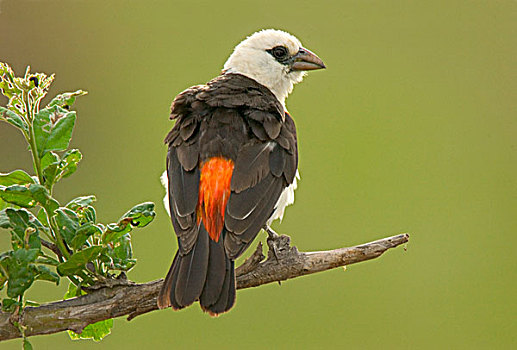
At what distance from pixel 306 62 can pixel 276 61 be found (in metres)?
0.16

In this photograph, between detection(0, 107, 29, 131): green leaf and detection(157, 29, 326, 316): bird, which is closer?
detection(0, 107, 29, 131): green leaf

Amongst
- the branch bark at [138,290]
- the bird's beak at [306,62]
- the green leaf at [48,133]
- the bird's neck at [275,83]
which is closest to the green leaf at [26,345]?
the branch bark at [138,290]

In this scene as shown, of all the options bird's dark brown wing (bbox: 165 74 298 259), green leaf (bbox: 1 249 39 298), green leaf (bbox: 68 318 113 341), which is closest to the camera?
green leaf (bbox: 1 249 39 298)

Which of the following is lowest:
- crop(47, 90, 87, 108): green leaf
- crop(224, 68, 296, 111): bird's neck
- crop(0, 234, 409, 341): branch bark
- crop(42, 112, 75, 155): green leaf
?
crop(0, 234, 409, 341): branch bark

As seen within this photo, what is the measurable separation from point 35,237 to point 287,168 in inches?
43.8

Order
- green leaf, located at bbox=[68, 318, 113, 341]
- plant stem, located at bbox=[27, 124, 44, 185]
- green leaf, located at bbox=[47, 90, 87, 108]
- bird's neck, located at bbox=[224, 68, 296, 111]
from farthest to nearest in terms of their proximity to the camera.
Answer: bird's neck, located at bbox=[224, 68, 296, 111] < green leaf, located at bbox=[68, 318, 113, 341] < green leaf, located at bbox=[47, 90, 87, 108] < plant stem, located at bbox=[27, 124, 44, 185]

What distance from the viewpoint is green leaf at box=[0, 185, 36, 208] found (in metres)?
1.93

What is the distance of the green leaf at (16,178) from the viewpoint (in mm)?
1977

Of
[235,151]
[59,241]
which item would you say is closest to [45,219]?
[59,241]

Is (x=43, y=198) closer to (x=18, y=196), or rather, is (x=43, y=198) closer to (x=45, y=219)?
(x=18, y=196)

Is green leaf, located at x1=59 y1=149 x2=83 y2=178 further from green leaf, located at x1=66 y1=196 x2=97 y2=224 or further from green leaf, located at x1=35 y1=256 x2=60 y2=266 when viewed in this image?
green leaf, located at x1=35 y1=256 x2=60 y2=266

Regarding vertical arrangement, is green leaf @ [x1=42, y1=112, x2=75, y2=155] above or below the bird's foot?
above

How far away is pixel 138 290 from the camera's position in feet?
7.11

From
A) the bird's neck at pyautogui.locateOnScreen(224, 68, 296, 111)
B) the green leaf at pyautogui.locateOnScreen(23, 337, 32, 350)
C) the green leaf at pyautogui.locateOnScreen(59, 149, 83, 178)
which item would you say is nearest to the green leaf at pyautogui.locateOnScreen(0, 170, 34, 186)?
the green leaf at pyautogui.locateOnScreen(59, 149, 83, 178)
